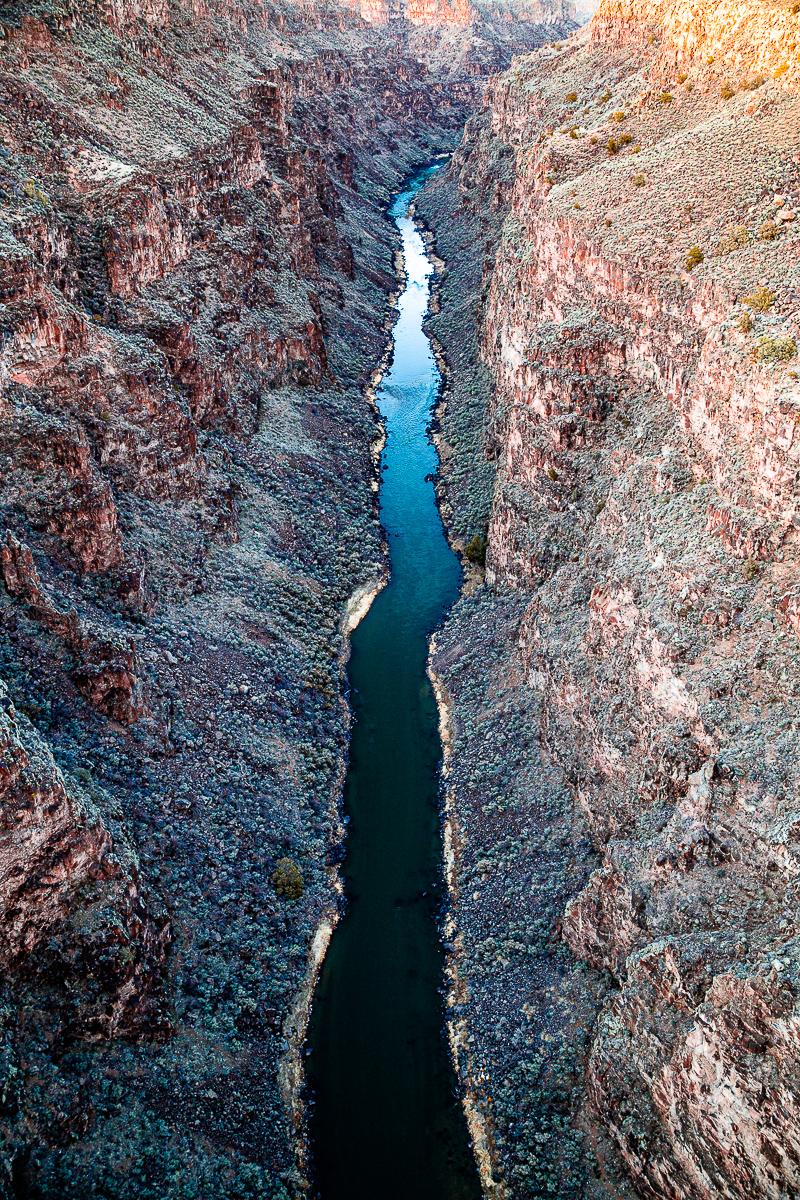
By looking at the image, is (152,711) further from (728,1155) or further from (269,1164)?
(728,1155)

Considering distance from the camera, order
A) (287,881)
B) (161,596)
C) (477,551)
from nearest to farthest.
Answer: (287,881)
(161,596)
(477,551)

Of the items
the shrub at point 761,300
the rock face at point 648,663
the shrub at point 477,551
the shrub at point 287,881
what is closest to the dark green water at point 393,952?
the shrub at point 477,551

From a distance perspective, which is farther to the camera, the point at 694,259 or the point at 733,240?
the point at 694,259

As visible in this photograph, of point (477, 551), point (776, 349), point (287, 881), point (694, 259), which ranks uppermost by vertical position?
point (694, 259)

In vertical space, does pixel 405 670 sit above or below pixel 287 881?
above

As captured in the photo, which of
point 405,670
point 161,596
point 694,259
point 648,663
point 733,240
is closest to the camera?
point 648,663

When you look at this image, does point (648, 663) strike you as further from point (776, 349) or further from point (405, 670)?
point (405, 670)

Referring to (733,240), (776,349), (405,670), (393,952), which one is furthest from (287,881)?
(733,240)
